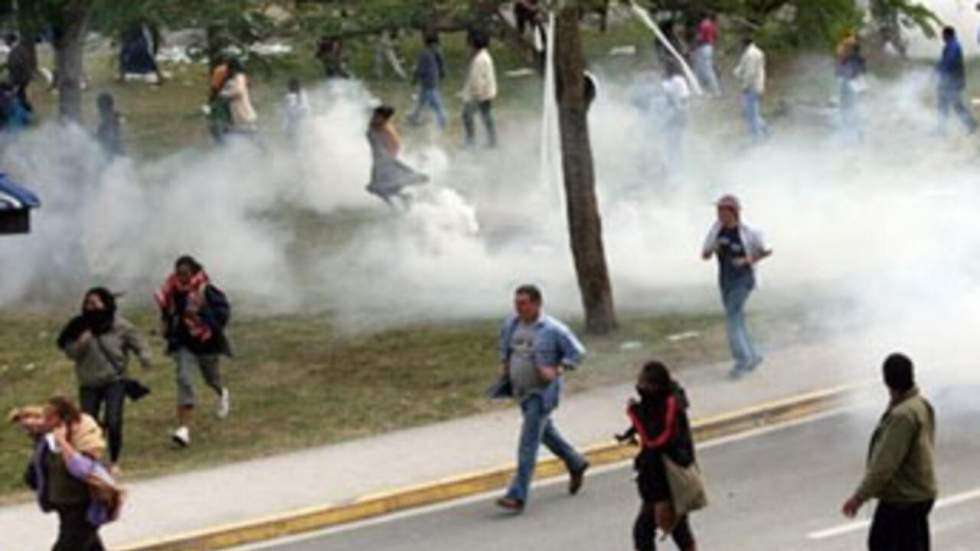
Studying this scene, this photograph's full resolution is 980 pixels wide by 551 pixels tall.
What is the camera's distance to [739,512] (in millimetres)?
14695

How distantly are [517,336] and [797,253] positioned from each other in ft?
29.3

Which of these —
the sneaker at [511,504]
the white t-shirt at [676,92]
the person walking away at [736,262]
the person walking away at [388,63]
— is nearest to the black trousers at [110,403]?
the sneaker at [511,504]

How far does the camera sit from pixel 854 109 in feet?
101

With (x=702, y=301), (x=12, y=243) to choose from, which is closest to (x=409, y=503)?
(x=702, y=301)

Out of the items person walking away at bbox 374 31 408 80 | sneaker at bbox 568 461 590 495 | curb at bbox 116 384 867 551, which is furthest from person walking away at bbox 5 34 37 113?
sneaker at bbox 568 461 590 495

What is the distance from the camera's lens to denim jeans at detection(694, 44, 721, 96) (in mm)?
33156

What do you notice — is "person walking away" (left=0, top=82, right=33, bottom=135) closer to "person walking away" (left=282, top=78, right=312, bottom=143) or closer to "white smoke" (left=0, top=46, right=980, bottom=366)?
"white smoke" (left=0, top=46, right=980, bottom=366)

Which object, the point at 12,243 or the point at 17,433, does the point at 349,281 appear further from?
the point at 17,433

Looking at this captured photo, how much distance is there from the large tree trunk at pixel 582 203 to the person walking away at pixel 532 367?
5.30m

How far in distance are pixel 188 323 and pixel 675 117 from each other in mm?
12791

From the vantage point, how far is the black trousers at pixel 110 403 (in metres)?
16.2

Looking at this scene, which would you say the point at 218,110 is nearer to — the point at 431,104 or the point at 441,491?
the point at 431,104

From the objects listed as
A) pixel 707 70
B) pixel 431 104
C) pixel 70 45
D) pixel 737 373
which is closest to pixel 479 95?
pixel 431 104

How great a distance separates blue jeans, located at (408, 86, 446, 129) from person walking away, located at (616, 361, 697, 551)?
2053cm
